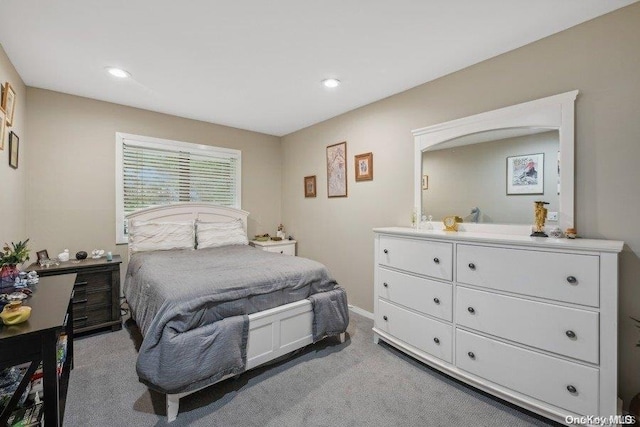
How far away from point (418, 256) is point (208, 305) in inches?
64.6

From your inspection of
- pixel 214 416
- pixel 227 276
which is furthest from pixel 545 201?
pixel 214 416

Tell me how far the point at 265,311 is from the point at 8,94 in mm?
2611

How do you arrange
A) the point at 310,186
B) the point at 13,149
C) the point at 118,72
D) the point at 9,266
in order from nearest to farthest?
the point at 9,266
the point at 13,149
the point at 118,72
the point at 310,186

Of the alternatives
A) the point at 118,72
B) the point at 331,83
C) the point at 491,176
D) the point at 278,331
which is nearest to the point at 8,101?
the point at 118,72

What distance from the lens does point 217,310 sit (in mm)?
1925

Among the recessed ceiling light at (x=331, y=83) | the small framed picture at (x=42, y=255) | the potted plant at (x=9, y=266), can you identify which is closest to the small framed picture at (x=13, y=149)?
the small framed picture at (x=42, y=255)

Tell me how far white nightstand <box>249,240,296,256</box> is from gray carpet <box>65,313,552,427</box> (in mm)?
1940

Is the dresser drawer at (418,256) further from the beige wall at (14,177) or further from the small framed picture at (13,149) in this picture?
the small framed picture at (13,149)

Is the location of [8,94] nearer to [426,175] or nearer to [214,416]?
[214,416]

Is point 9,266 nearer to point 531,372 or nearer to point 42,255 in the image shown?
point 42,255

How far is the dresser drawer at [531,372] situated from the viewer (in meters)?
1.54

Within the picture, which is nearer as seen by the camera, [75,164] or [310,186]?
[75,164]

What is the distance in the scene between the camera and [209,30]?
1946 millimetres

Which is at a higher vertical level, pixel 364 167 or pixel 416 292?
pixel 364 167
